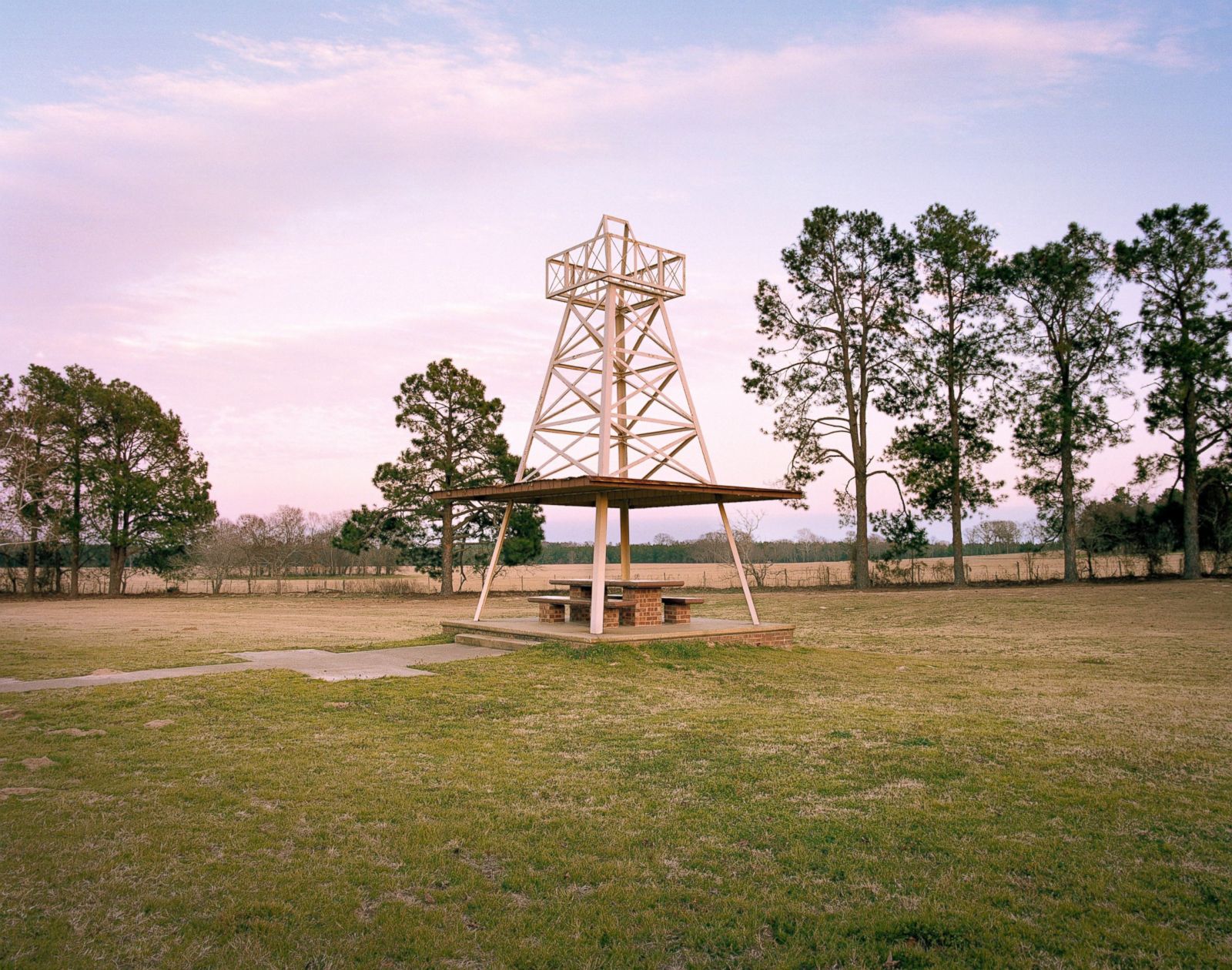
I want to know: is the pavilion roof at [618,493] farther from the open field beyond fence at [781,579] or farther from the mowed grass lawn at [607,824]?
the open field beyond fence at [781,579]

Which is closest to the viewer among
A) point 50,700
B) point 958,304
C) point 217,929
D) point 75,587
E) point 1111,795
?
point 217,929

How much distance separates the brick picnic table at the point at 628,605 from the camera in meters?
14.2

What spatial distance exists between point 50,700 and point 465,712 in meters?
4.09

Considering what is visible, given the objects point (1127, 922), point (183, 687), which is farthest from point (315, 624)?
point (1127, 922)

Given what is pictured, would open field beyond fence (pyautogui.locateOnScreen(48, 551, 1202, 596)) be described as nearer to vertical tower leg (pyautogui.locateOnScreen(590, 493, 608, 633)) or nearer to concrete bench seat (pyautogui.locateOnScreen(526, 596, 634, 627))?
concrete bench seat (pyautogui.locateOnScreen(526, 596, 634, 627))

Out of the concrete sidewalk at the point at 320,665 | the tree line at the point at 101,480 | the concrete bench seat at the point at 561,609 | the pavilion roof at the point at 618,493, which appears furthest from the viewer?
the tree line at the point at 101,480

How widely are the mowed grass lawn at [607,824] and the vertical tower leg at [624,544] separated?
5606 mm

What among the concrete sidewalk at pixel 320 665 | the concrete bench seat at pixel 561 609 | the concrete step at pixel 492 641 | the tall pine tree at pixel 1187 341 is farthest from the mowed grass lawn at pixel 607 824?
the tall pine tree at pixel 1187 341

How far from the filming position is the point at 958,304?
105 ft

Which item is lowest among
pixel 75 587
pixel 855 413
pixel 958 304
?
pixel 75 587

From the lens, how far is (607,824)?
4918 millimetres

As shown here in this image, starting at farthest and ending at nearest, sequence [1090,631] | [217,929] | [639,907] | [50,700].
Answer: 1. [1090,631]
2. [50,700]
3. [639,907]
4. [217,929]

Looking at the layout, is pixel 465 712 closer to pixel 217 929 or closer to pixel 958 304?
pixel 217 929

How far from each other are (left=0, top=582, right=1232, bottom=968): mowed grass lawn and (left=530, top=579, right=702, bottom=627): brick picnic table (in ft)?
12.1
